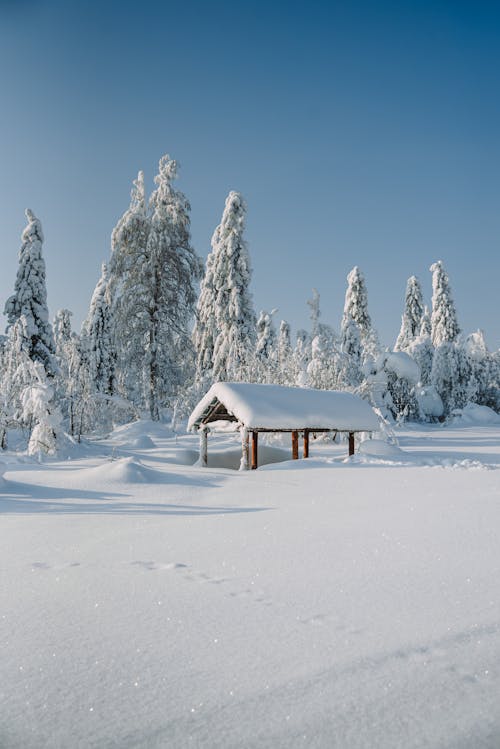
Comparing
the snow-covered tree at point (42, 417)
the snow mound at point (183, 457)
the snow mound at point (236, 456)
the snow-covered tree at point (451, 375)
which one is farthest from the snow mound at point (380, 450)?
the snow-covered tree at point (451, 375)

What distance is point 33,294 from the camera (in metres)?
25.0

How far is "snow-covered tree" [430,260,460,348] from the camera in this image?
1757 inches

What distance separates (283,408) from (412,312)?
122ft

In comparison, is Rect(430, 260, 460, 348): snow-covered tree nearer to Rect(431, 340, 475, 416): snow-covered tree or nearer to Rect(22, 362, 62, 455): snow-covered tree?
Rect(431, 340, 475, 416): snow-covered tree

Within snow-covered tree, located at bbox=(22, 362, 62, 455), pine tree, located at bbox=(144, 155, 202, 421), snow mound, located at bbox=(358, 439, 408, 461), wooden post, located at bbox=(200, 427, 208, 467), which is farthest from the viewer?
pine tree, located at bbox=(144, 155, 202, 421)

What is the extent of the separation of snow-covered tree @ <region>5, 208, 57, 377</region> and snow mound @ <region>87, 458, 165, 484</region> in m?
12.9

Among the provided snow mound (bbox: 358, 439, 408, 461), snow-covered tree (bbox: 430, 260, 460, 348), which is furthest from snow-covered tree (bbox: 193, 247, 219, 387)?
snow-covered tree (bbox: 430, 260, 460, 348)

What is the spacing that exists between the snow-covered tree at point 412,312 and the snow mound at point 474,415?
49.4 ft

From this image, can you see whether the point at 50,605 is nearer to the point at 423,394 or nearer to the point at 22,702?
the point at 22,702

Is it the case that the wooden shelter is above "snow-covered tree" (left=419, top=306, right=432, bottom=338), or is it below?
below

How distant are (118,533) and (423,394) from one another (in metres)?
31.5

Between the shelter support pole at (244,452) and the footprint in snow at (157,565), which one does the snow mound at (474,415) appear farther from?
the footprint in snow at (157,565)

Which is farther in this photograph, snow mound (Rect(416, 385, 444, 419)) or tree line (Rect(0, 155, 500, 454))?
snow mound (Rect(416, 385, 444, 419))

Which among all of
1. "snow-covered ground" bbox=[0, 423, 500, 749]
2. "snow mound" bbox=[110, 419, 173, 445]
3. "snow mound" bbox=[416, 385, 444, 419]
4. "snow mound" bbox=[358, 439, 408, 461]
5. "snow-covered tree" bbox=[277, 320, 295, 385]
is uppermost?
"snow-covered tree" bbox=[277, 320, 295, 385]
